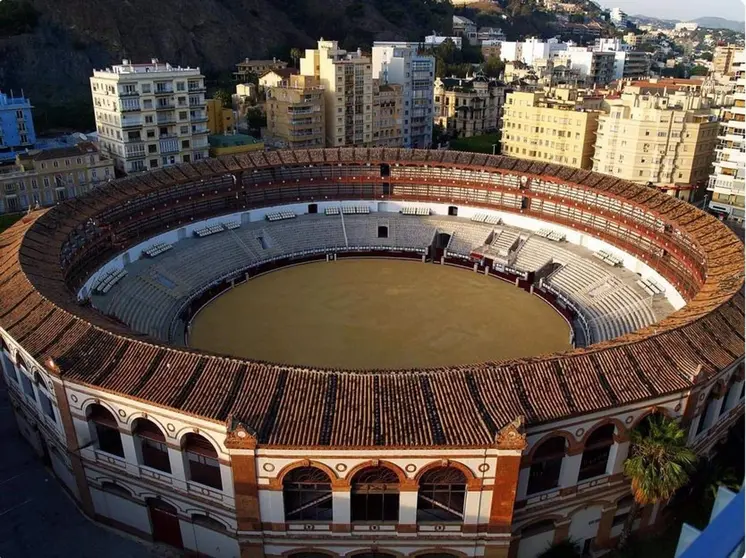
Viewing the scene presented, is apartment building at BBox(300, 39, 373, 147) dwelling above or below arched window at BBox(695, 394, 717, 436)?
above

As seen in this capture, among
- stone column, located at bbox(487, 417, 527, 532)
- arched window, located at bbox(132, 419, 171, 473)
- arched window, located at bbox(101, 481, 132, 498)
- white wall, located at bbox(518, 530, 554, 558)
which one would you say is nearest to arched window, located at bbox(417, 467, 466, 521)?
stone column, located at bbox(487, 417, 527, 532)

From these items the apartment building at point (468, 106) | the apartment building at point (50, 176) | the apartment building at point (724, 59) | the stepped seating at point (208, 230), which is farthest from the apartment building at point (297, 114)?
the apartment building at point (724, 59)

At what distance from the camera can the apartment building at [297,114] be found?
274 feet

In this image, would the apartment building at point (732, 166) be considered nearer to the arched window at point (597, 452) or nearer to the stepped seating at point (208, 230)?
the arched window at point (597, 452)

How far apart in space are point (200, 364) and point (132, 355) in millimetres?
3116

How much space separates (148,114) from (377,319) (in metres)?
44.1

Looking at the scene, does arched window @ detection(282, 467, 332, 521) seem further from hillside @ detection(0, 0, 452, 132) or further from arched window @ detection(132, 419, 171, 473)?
hillside @ detection(0, 0, 452, 132)

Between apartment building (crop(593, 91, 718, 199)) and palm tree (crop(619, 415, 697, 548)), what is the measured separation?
55.0m

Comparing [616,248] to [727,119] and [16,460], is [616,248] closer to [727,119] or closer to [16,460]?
[727,119]

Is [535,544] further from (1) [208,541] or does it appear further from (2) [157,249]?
(2) [157,249]

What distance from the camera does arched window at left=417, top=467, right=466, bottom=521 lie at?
872 inches

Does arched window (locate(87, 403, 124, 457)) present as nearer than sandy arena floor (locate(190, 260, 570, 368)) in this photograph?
Yes

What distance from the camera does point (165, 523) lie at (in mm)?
25844

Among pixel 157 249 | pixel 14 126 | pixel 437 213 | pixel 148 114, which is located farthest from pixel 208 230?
pixel 14 126
